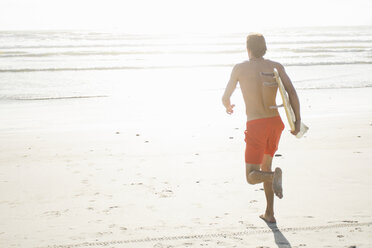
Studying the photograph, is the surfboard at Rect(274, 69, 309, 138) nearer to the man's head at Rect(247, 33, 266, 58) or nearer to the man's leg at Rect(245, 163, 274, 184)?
the man's head at Rect(247, 33, 266, 58)

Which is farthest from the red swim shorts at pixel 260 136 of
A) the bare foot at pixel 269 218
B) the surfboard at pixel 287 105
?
the bare foot at pixel 269 218

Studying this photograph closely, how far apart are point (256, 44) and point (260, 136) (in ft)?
2.49

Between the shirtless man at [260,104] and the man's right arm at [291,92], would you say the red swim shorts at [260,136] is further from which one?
the man's right arm at [291,92]

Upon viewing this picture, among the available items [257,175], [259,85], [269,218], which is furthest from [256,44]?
[269,218]

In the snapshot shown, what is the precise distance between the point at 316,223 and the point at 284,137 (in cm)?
387

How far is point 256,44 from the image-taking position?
4.76 meters

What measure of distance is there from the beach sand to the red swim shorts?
2.01 ft

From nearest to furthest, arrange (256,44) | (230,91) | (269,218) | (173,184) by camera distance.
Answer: (256,44) < (230,91) < (269,218) < (173,184)

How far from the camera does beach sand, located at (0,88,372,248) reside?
15.5 feet

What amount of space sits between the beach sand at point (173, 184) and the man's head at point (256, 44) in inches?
57.7

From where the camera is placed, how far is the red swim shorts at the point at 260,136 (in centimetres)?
480

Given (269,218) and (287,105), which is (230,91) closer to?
(287,105)

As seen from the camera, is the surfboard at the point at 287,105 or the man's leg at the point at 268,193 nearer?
the surfboard at the point at 287,105

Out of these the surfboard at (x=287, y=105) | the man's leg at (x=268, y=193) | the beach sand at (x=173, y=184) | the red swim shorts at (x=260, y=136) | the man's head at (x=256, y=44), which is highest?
the man's head at (x=256, y=44)
